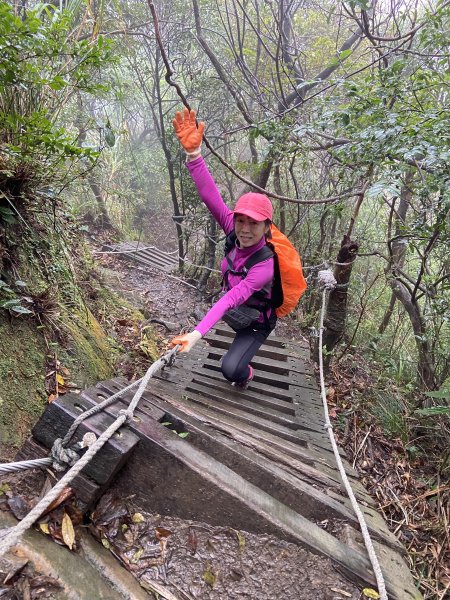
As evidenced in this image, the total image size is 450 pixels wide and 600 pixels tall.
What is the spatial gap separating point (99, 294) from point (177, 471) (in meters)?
2.99

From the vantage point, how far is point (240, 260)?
2.78 meters

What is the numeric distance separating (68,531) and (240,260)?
2087mm

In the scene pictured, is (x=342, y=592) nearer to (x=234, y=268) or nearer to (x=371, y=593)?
(x=371, y=593)

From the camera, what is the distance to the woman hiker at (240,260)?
8.18 ft

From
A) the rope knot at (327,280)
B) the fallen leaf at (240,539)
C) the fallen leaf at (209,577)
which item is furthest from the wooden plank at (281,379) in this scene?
the fallen leaf at (209,577)

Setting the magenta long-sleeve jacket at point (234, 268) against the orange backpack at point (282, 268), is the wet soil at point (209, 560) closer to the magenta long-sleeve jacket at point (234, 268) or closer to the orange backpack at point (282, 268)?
the magenta long-sleeve jacket at point (234, 268)

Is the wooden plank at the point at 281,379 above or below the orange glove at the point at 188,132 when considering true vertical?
below

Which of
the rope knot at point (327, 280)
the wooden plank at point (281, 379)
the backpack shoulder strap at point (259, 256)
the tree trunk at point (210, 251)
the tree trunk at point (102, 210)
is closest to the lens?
the backpack shoulder strap at point (259, 256)

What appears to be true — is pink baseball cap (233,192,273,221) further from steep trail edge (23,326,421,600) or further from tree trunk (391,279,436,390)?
tree trunk (391,279,436,390)

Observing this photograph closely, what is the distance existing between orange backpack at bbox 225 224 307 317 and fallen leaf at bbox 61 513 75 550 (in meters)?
1.97

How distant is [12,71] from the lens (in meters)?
1.70

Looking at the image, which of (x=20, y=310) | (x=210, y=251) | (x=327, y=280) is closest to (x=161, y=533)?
(x=20, y=310)

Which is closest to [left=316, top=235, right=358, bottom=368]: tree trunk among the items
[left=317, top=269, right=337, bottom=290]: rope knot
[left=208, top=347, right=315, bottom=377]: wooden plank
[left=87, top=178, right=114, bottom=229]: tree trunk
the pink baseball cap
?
[left=317, top=269, right=337, bottom=290]: rope knot

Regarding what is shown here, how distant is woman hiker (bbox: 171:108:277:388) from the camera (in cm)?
249
